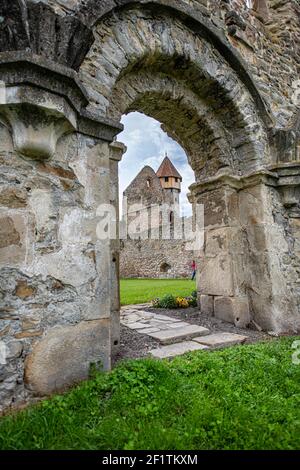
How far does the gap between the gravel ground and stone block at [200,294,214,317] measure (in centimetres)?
9

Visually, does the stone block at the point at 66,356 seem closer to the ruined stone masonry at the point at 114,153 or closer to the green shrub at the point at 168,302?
the ruined stone masonry at the point at 114,153

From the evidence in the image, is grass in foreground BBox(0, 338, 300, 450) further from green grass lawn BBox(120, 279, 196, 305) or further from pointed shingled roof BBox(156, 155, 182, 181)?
pointed shingled roof BBox(156, 155, 182, 181)

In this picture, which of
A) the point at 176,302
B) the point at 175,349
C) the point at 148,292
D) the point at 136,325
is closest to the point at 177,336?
Result: the point at 175,349

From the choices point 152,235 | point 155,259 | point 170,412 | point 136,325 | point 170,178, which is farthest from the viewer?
point 170,178

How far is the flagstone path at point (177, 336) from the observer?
10.7ft

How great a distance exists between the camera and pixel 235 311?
4289 mm

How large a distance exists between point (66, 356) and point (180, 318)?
2885 millimetres

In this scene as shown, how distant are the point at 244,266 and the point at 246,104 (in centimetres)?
253

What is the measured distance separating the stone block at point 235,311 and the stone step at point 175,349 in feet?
3.41

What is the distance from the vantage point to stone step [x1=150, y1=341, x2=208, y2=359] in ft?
9.99

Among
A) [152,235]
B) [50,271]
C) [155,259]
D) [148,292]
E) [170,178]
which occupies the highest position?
[170,178]

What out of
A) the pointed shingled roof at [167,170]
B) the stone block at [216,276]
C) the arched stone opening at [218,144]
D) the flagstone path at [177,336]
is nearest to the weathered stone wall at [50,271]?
the flagstone path at [177,336]

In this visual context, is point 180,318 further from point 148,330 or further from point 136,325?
point 148,330

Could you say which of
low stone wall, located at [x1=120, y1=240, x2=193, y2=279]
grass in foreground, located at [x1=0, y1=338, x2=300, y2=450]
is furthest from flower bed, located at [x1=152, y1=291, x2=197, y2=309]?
low stone wall, located at [x1=120, y1=240, x2=193, y2=279]
